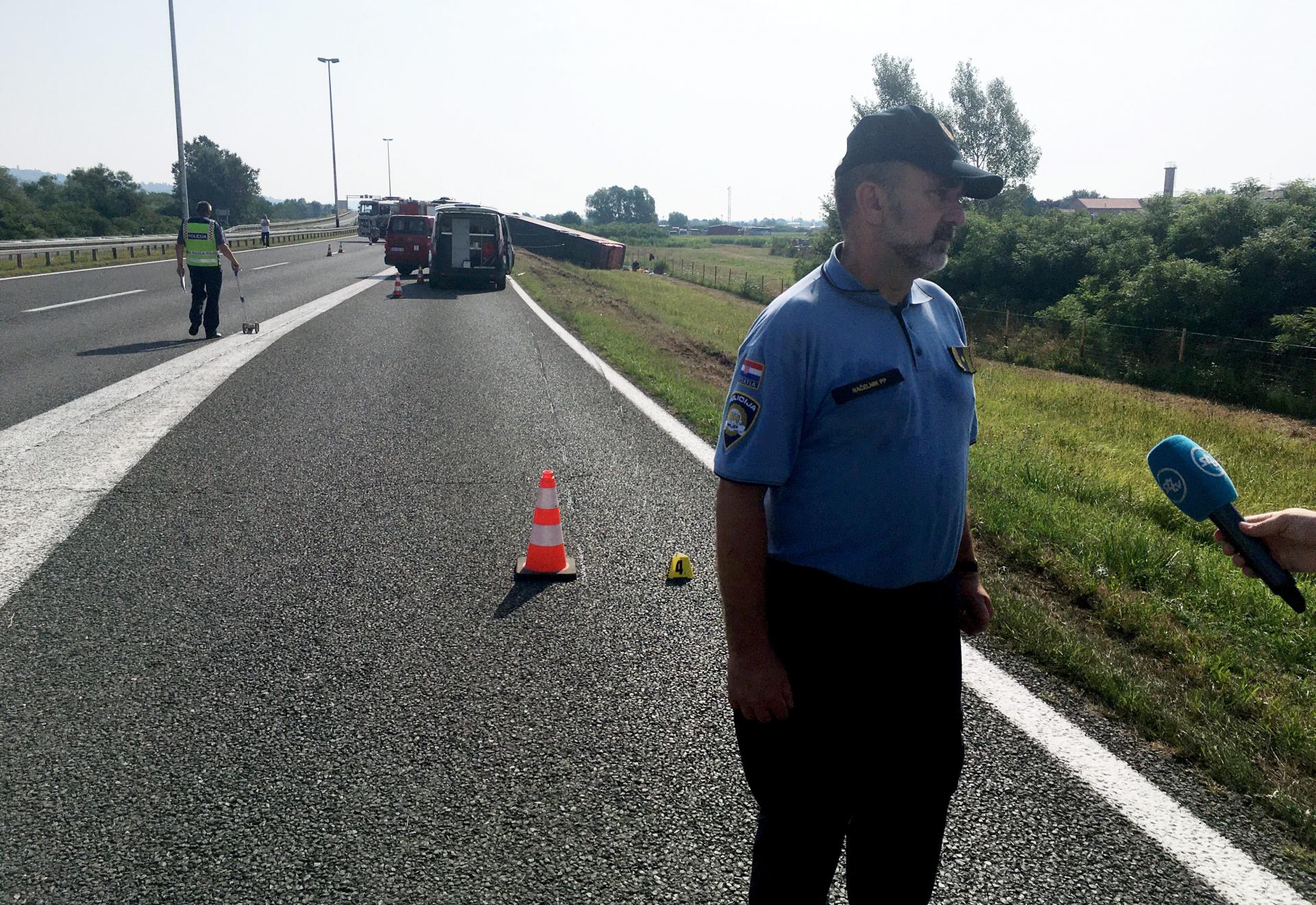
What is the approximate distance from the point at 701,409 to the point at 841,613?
7841 millimetres

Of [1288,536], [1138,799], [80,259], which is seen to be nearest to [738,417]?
[1288,536]

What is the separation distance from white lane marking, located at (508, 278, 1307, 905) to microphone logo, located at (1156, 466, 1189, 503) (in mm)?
1166

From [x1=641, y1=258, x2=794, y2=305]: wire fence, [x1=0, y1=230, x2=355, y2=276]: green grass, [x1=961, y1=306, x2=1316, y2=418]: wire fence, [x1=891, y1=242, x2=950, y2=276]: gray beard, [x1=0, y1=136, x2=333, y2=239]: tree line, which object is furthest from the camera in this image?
[x1=0, y1=136, x2=333, y2=239]: tree line

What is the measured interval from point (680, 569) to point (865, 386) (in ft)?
10.3

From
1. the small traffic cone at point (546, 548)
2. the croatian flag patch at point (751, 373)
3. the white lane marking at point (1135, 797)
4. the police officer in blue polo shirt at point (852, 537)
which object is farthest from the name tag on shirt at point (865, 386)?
the small traffic cone at point (546, 548)

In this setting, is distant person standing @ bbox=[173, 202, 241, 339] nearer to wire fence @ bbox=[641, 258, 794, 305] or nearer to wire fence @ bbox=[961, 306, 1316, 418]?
wire fence @ bbox=[961, 306, 1316, 418]

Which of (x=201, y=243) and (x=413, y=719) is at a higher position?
(x=201, y=243)

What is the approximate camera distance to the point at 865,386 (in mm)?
2174

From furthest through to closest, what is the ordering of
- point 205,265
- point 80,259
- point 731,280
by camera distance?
point 731,280 → point 80,259 → point 205,265

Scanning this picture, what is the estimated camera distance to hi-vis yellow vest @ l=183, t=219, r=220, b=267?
584 inches

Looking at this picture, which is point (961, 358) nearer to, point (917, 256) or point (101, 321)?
point (917, 256)

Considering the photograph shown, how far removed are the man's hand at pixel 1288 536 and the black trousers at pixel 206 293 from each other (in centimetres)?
1494

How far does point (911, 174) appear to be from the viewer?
7.50 feet

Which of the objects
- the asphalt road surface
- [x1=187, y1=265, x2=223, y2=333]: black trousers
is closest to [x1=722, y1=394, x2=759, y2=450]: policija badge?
the asphalt road surface
